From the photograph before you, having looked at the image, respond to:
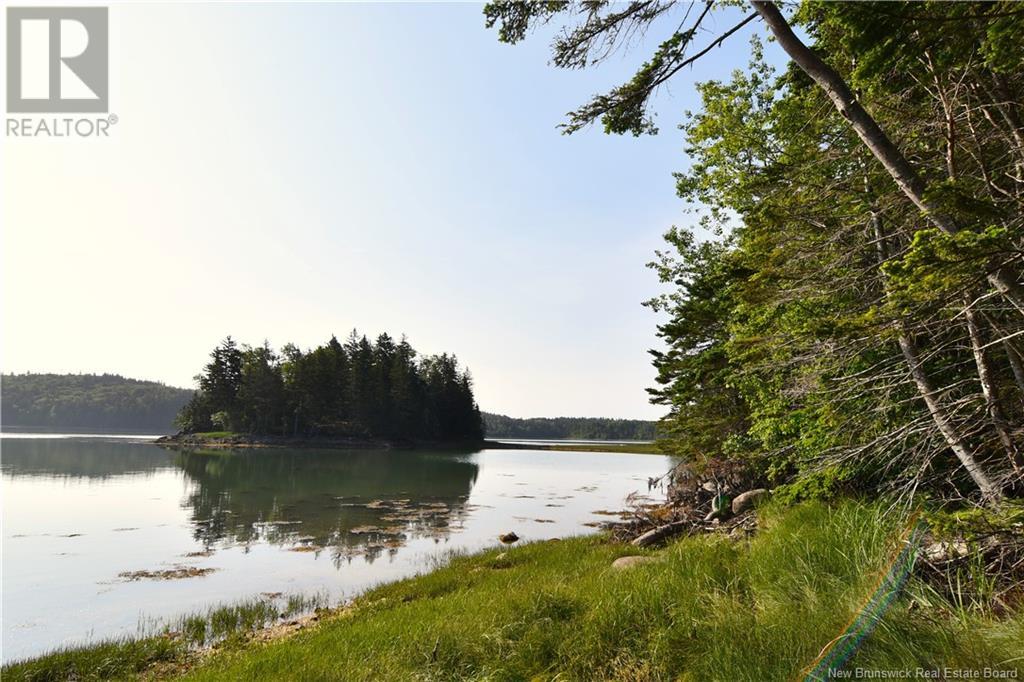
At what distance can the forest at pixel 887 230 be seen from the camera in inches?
165

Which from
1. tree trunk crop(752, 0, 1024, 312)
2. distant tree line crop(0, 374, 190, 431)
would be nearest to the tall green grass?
tree trunk crop(752, 0, 1024, 312)

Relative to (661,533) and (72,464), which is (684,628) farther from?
(72,464)

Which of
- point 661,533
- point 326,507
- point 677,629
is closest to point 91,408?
point 326,507

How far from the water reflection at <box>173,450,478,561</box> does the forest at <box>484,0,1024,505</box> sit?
15431mm

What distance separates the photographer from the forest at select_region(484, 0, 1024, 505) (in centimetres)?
420

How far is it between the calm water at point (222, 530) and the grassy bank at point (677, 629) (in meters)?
3.96

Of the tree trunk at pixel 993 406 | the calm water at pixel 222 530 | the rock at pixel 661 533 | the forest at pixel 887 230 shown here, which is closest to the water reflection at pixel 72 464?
the calm water at pixel 222 530

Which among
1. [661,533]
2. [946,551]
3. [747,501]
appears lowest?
[661,533]

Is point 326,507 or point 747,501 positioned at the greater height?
point 747,501

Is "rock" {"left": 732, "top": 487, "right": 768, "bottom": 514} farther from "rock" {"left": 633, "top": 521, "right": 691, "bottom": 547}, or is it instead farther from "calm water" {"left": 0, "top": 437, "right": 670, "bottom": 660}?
"calm water" {"left": 0, "top": 437, "right": 670, "bottom": 660}

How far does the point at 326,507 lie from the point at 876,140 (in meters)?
27.6

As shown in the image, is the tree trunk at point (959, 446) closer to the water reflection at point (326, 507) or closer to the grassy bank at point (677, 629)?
the grassy bank at point (677, 629)

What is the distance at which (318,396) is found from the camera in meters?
90.7

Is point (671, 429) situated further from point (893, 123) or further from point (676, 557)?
point (893, 123)
